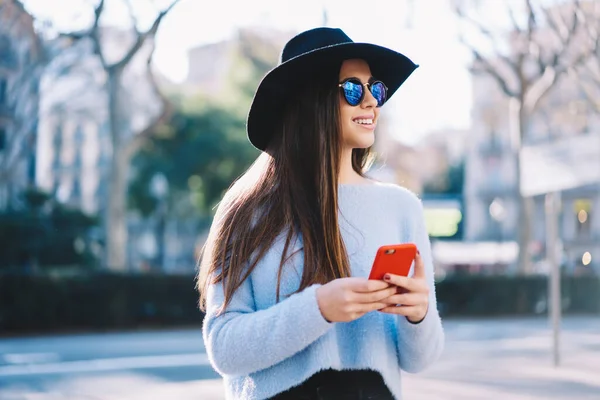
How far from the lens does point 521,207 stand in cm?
2230

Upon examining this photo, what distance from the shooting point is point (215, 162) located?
33531 mm

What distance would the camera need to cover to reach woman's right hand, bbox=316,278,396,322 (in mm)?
1753

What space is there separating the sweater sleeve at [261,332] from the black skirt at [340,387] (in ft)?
0.34

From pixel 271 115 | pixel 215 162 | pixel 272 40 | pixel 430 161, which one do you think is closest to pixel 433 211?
pixel 272 40

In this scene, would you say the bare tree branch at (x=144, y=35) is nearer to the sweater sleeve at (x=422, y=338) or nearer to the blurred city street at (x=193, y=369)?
the blurred city street at (x=193, y=369)

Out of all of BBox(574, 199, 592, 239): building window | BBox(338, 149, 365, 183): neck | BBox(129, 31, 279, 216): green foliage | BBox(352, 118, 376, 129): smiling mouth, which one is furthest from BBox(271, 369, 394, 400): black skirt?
BBox(574, 199, 592, 239): building window

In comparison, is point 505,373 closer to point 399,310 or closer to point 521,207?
point 399,310

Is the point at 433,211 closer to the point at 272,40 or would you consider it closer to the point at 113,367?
the point at 272,40

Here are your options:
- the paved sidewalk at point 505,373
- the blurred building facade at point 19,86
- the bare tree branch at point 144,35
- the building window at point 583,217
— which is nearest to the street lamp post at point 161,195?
the blurred building facade at point 19,86

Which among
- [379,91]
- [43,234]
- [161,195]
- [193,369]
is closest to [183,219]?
[161,195]

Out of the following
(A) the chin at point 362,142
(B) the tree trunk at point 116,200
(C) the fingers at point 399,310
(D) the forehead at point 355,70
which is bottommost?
(B) the tree trunk at point 116,200

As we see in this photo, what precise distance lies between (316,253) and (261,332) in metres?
0.24

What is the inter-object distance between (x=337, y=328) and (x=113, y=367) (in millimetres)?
9633

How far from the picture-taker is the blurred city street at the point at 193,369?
27.2 ft
